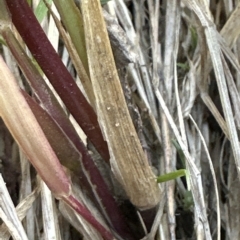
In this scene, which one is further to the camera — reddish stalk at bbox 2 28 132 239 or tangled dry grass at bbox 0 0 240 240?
tangled dry grass at bbox 0 0 240 240

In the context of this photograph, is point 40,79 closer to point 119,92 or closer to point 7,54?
point 119,92

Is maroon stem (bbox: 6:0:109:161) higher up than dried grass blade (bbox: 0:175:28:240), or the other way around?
maroon stem (bbox: 6:0:109:161)

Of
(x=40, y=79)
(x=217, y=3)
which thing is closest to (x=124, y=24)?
(x=217, y=3)

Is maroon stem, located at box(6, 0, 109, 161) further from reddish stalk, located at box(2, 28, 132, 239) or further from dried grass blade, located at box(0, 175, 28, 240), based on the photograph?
dried grass blade, located at box(0, 175, 28, 240)

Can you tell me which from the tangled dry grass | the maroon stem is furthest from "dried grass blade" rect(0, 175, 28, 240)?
the maroon stem

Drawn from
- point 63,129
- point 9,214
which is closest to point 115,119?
point 63,129

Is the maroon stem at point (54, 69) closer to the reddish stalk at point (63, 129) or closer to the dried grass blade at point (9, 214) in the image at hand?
the reddish stalk at point (63, 129)

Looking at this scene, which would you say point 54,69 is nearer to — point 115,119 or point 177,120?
point 115,119
